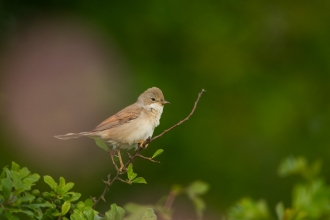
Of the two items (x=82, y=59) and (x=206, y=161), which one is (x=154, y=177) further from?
(x=82, y=59)

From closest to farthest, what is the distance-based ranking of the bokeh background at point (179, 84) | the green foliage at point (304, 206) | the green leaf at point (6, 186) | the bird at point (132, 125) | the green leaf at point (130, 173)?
the green leaf at point (6, 186), the green leaf at point (130, 173), the green foliage at point (304, 206), the bird at point (132, 125), the bokeh background at point (179, 84)

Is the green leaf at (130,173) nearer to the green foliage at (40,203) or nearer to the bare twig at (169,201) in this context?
the green foliage at (40,203)

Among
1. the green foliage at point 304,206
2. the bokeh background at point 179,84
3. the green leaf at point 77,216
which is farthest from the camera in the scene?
the bokeh background at point 179,84

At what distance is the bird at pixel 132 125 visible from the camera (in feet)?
12.8

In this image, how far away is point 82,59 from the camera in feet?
27.0

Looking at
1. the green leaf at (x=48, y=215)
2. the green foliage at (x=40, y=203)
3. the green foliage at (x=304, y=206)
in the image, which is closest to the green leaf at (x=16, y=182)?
the green foliage at (x=40, y=203)

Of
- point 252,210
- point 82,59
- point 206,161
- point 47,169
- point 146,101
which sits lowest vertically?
point 252,210

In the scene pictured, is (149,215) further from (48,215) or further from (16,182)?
(16,182)

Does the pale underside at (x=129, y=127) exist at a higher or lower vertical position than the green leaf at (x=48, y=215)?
higher

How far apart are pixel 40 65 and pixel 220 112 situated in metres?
2.44

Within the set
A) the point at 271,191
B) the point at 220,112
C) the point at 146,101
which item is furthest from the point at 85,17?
the point at 146,101

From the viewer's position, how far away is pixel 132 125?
407cm

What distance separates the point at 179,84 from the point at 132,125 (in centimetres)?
416

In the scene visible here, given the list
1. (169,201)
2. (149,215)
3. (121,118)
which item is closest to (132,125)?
(121,118)
